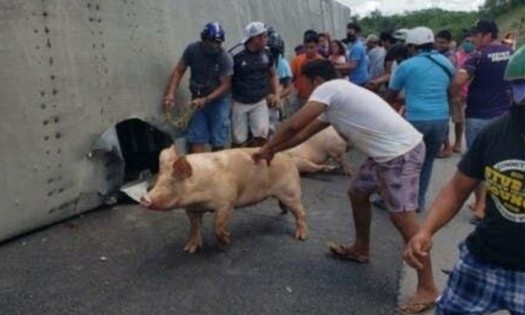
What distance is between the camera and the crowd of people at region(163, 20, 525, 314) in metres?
2.75

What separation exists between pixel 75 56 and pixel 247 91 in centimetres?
258

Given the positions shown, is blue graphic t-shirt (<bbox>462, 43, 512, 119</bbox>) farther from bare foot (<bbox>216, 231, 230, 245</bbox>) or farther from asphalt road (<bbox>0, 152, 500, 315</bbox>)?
bare foot (<bbox>216, 231, 230, 245</bbox>)

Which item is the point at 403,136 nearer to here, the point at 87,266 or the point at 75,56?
the point at 87,266

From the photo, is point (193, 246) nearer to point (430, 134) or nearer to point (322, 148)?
point (430, 134)

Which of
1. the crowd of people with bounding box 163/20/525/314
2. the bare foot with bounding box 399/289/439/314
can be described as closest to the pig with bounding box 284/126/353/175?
the crowd of people with bounding box 163/20/525/314

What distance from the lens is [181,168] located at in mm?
4969

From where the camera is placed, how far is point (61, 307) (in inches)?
178

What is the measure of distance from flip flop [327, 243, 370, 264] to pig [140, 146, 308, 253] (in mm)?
497

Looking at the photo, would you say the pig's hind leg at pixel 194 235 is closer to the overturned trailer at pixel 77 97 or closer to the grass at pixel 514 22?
the overturned trailer at pixel 77 97

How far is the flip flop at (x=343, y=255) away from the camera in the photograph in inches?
217

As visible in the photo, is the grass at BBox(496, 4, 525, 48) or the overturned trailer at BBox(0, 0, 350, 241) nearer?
the overturned trailer at BBox(0, 0, 350, 241)

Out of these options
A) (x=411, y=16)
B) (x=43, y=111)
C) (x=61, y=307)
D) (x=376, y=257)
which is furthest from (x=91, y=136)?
(x=411, y=16)

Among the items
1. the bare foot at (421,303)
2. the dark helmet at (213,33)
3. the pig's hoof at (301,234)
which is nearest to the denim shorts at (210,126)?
the dark helmet at (213,33)

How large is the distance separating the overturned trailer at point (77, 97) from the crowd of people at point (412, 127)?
1.58ft
